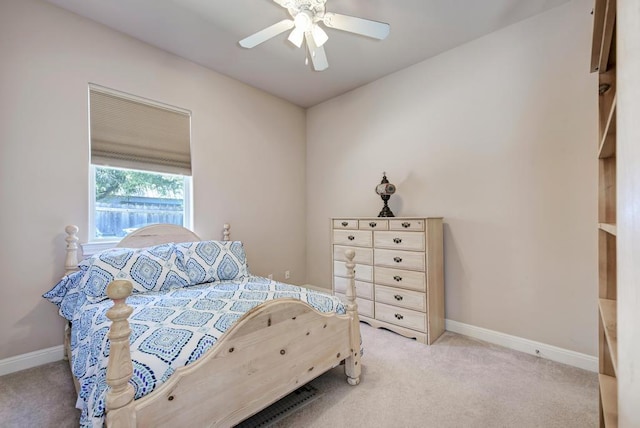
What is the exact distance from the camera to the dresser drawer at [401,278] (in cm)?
255

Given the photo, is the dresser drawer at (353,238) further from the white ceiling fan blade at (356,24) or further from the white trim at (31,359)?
the white trim at (31,359)

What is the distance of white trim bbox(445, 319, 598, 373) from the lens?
2088mm

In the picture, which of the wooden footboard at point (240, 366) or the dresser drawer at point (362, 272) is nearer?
the wooden footboard at point (240, 366)

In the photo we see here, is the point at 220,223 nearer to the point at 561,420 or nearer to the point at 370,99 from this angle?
the point at 370,99

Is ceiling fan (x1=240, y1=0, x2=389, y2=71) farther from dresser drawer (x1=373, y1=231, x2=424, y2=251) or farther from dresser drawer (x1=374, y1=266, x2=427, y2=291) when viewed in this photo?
dresser drawer (x1=374, y1=266, x2=427, y2=291)

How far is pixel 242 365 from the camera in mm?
1384

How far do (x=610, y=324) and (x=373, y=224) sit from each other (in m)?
1.97

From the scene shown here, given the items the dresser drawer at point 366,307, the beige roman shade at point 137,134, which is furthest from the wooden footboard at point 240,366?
the beige roman shade at point 137,134

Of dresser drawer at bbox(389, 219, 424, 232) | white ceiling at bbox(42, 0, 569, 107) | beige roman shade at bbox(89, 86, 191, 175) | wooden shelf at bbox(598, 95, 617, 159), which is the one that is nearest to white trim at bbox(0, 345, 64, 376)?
beige roman shade at bbox(89, 86, 191, 175)

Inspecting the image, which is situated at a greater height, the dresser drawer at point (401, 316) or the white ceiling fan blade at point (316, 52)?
the white ceiling fan blade at point (316, 52)

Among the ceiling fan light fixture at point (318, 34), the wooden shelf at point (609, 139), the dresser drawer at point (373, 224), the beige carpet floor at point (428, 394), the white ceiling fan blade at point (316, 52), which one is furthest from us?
the dresser drawer at point (373, 224)

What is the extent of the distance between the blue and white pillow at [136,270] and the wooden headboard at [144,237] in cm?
23

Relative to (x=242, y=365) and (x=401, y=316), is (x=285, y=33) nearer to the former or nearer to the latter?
(x=242, y=365)

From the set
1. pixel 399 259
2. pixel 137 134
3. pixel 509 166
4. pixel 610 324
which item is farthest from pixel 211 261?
pixel 509 166
